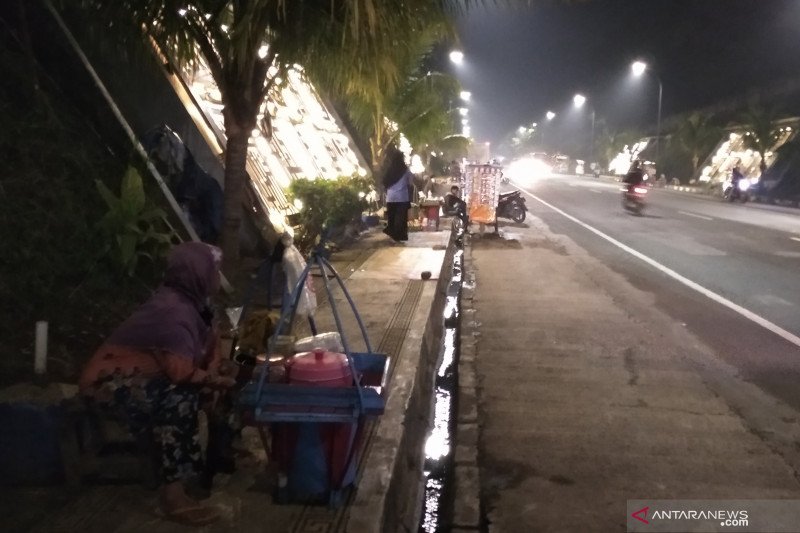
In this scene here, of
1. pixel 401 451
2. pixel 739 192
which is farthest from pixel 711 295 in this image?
pixel 739 192

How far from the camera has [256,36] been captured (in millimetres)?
6242

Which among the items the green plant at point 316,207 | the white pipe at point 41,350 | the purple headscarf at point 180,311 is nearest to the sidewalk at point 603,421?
the purple headscarf at point 180,311

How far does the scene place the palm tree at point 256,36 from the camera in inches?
239

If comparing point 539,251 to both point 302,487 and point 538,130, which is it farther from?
point 538,130

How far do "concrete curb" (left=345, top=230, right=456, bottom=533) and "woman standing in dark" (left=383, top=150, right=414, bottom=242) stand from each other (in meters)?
6.41

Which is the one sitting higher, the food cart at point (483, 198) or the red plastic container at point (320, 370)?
the food cart at point (483, 198)

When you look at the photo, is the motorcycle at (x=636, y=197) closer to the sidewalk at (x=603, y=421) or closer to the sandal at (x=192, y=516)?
the sidewalk at (x=603, y=421)

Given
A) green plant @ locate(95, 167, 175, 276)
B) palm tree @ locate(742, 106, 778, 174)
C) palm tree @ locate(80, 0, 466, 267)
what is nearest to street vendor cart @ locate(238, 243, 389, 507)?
green plant @ locate(95, 167, 175, 276)

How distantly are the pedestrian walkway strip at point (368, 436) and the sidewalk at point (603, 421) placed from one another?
67cm

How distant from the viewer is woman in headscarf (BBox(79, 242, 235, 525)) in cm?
354

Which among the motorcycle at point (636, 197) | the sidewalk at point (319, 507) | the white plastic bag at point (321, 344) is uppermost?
the motorcycle at point (636, 197)

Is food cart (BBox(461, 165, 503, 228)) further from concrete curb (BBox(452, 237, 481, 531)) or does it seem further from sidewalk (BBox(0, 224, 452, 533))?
sidewalk (BBox(0, 224, 452, 533))

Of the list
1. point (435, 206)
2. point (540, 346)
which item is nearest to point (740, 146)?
point (435, 206)

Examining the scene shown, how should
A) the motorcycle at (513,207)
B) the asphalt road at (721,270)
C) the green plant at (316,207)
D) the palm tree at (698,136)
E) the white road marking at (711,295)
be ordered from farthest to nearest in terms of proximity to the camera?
the palm tree at (698,136) → the motorcycle at (513,207) → the green plant at (316,207) → the white road marking at (711,295) → the asphalt road at (721,270)
